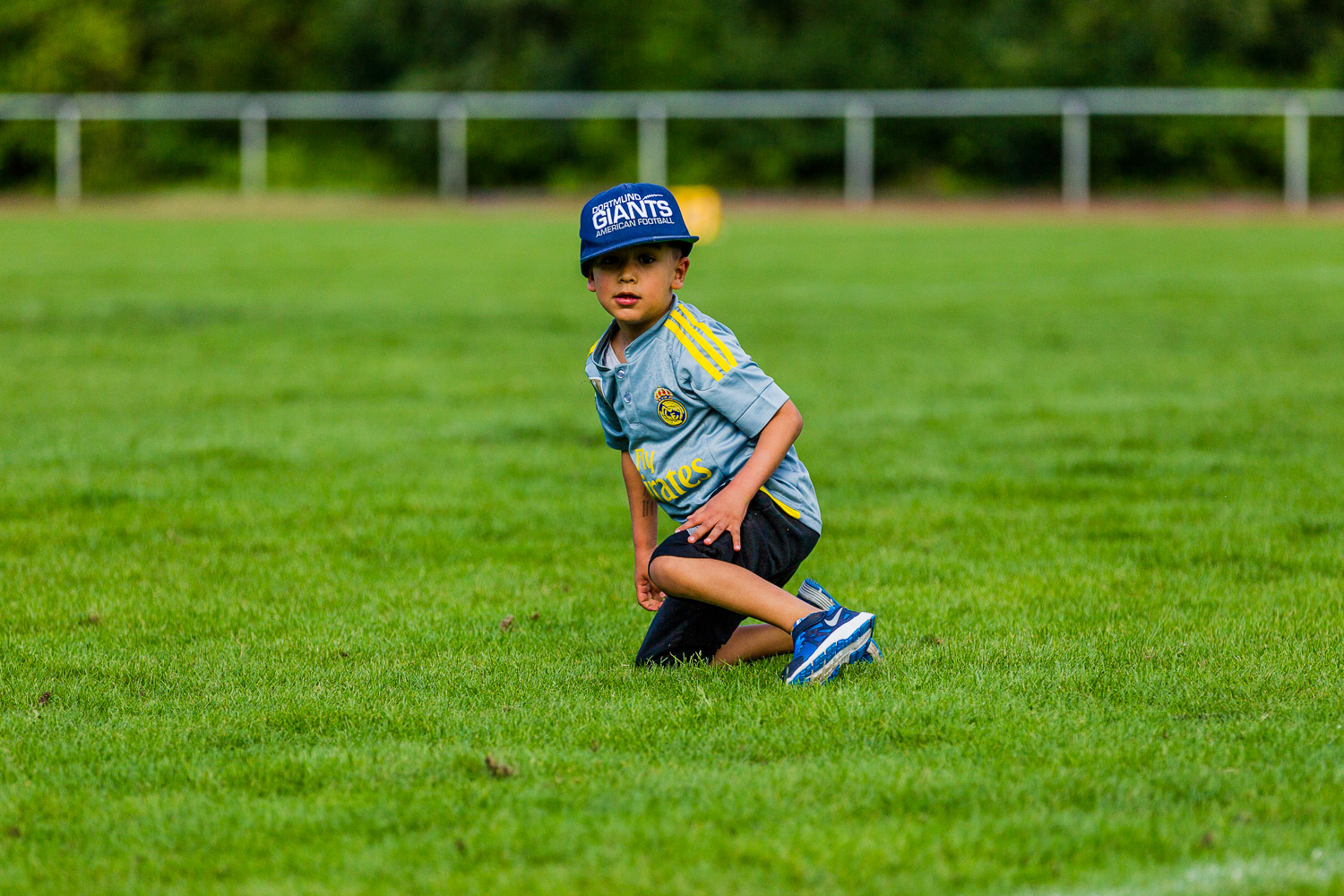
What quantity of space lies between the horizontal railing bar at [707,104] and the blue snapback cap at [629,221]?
2883cm

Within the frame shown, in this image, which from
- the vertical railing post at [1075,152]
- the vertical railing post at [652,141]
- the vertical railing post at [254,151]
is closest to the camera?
the vertical railing post at [1075,152]

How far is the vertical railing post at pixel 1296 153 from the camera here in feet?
101

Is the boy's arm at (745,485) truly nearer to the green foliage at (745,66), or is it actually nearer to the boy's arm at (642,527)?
the boy's arm at (642,527)

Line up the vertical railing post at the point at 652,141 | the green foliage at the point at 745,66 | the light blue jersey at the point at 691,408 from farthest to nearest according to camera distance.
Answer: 1. the vertical railing post at the point at 652,141
2. the green foliage at the point at 745,66
3. the light blue jersey at the point at 691,408

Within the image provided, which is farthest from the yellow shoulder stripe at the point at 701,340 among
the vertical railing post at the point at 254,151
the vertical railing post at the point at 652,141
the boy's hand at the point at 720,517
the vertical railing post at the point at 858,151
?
the vertical railing post at the point at 254,151

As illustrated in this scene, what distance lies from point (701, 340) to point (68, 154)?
34386 mm

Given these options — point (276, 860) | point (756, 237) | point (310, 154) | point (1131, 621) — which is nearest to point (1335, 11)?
point (756, 237)

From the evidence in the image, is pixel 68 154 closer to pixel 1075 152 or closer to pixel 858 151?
pixel 858 151

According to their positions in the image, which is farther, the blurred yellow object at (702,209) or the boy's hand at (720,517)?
the blurred yellow object at (702,209)

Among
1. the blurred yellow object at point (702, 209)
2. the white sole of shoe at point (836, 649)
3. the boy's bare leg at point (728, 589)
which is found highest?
the blurred yellow object at point (702, 209)

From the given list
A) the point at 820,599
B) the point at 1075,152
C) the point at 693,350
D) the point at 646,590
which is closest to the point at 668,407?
→ the point at 693,350

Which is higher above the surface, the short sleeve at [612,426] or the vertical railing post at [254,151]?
the vertical railing post at [254,151]

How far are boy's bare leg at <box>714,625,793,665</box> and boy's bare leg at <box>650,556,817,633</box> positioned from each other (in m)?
0.24

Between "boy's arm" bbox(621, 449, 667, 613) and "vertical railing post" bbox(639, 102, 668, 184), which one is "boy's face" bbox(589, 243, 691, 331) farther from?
"vertical railing post" bbox(639, 102, 668, 184)
